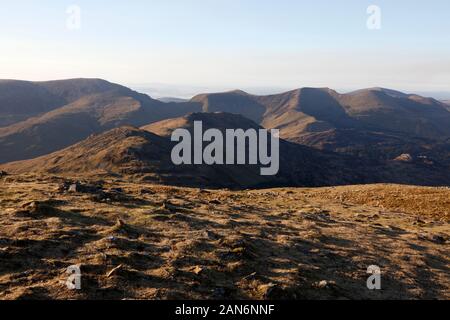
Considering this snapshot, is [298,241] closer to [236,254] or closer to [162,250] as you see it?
[236,254]

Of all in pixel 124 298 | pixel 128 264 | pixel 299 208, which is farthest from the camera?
pixel 299 208

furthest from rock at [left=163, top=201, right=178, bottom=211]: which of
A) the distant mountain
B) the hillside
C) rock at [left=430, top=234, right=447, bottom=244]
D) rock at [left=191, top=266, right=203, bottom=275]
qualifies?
the hillside

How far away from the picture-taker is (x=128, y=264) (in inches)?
737

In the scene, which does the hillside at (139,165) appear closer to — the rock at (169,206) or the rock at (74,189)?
the rock at (74,189)

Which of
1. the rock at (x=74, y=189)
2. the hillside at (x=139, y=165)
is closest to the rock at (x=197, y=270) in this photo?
the rock at (x=74, y=189)

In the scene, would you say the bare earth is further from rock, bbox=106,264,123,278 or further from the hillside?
the hillside

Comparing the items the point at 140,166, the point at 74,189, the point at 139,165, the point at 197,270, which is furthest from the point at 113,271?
the point at 139,165

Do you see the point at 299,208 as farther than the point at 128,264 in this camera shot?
Yes

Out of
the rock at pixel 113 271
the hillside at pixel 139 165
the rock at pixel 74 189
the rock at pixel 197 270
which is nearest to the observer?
the rock at pixel 113 271

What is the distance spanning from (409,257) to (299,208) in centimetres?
1546

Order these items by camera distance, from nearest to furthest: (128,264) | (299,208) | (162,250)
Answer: (128,264), (162,250), (299,208)

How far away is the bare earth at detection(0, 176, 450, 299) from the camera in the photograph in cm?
1702

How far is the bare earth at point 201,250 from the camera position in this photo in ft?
55.8
